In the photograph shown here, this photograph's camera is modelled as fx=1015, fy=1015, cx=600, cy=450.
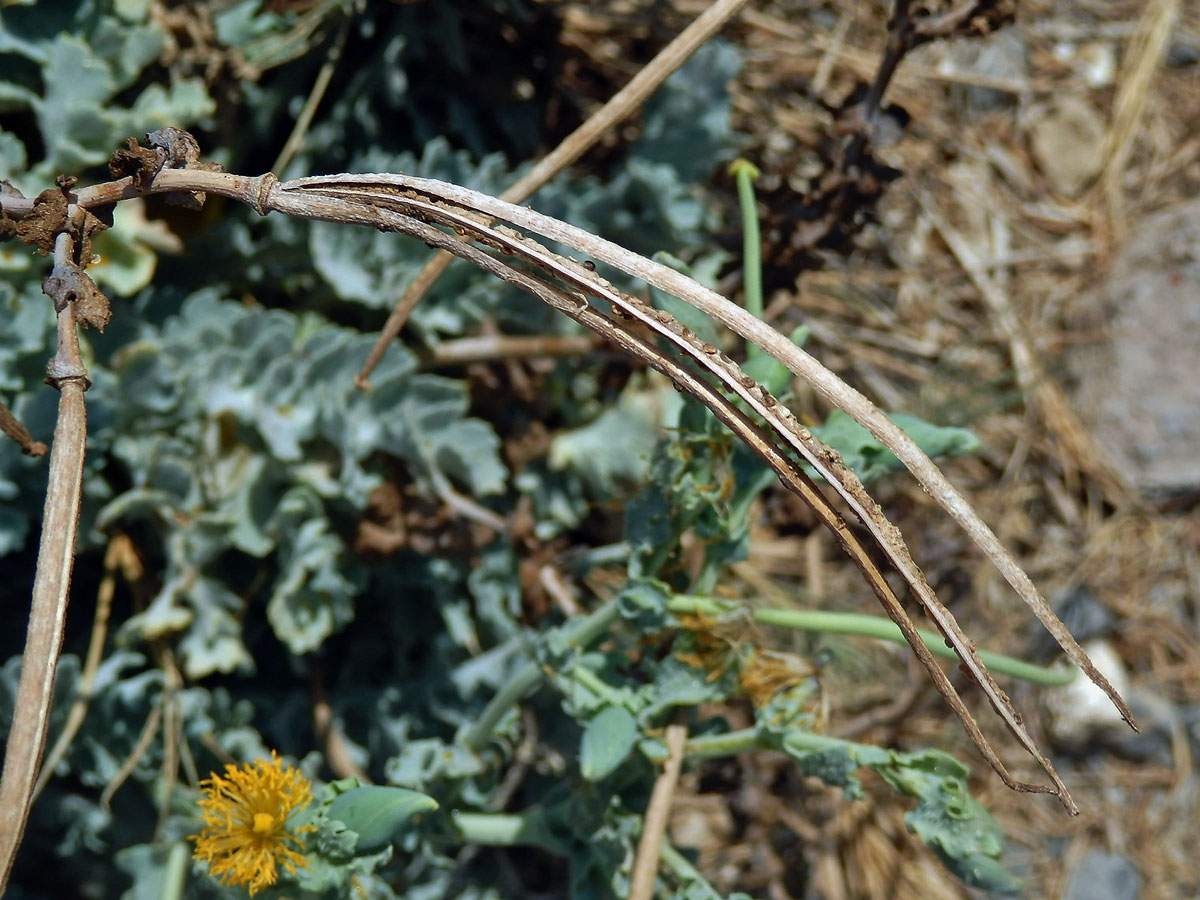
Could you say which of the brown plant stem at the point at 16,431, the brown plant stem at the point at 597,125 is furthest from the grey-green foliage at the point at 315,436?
the brown plant stem at the point at 16,431

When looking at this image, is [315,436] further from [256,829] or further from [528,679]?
[256,829]

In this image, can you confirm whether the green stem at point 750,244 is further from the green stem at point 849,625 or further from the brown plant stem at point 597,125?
the green stem at point 849,625

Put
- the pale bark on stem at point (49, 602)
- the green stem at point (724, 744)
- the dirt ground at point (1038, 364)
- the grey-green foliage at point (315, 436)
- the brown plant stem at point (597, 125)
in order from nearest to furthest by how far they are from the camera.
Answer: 1. the pale bark on stem at point (49, 602)
2. the green stem at point (724, 744)
3. the brown plant stem at point (597, 125)
4. the grey-green foliage at point (315, 436)
5. the dirt ground at point (1038, 364)

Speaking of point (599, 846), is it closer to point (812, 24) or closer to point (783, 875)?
point (783, 875)

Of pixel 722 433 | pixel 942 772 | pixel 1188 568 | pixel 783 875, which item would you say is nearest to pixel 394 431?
pixel 722 433

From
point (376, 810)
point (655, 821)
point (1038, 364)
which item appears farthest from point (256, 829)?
point (1038, 364)

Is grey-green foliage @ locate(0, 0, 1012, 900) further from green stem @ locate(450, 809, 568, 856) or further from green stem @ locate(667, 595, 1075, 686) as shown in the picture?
green stem @ locate(667, 595, 1075, 686)
